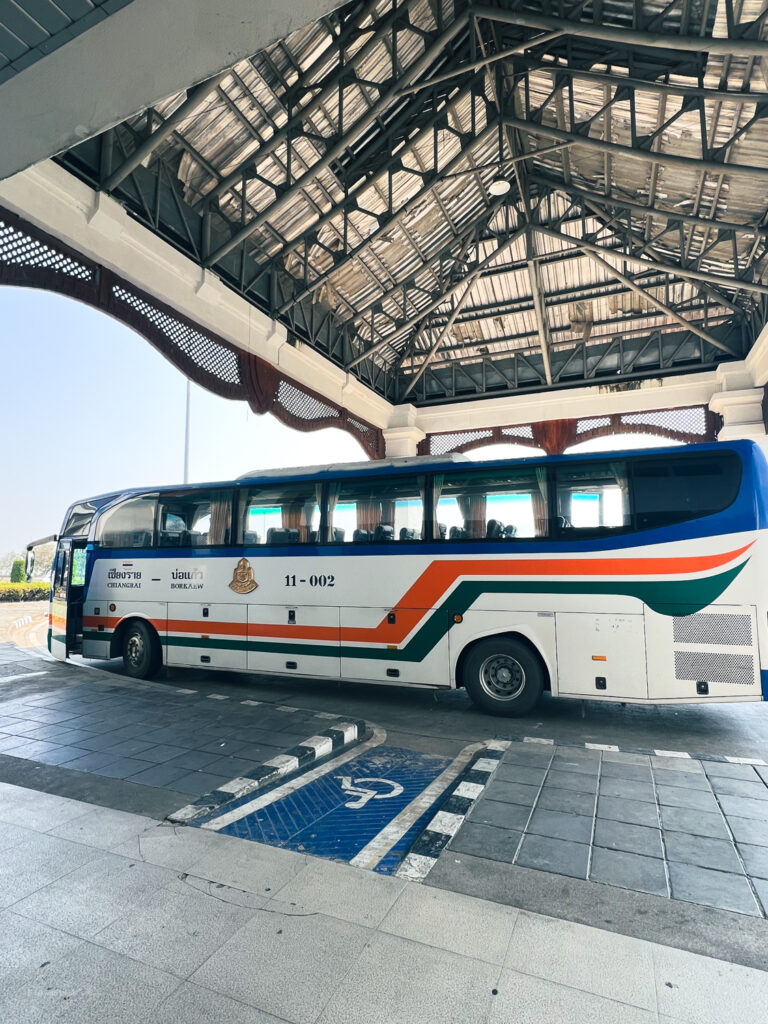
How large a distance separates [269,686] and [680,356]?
13.0 meters

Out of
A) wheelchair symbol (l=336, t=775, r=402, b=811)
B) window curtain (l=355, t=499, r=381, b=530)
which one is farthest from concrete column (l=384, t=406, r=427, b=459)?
wheelchair symbol (l=336, t=775, r=402, b=811)

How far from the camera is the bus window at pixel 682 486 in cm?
518

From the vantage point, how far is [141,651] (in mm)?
7914

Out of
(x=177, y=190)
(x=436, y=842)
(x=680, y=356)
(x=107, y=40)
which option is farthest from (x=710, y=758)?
(x=680, y=356)

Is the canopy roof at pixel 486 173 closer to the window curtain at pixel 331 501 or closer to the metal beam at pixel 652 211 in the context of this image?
the metal beam at pixel 652 211

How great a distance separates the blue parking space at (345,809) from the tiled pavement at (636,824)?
49cm

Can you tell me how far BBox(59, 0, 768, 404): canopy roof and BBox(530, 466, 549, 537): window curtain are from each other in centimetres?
490

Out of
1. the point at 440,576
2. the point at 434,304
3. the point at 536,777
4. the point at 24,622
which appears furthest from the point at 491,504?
the point at 24,622

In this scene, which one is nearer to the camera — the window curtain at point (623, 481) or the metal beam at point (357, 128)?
the window curtain at point (623, 481)

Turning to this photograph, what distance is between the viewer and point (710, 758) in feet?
14.2

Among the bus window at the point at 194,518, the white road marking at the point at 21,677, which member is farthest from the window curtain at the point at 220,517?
the white road marking at the point at 21,677

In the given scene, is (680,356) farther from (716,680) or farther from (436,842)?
(436,842)

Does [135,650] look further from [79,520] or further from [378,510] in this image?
[378,510]

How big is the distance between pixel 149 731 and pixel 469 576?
11.1ft
